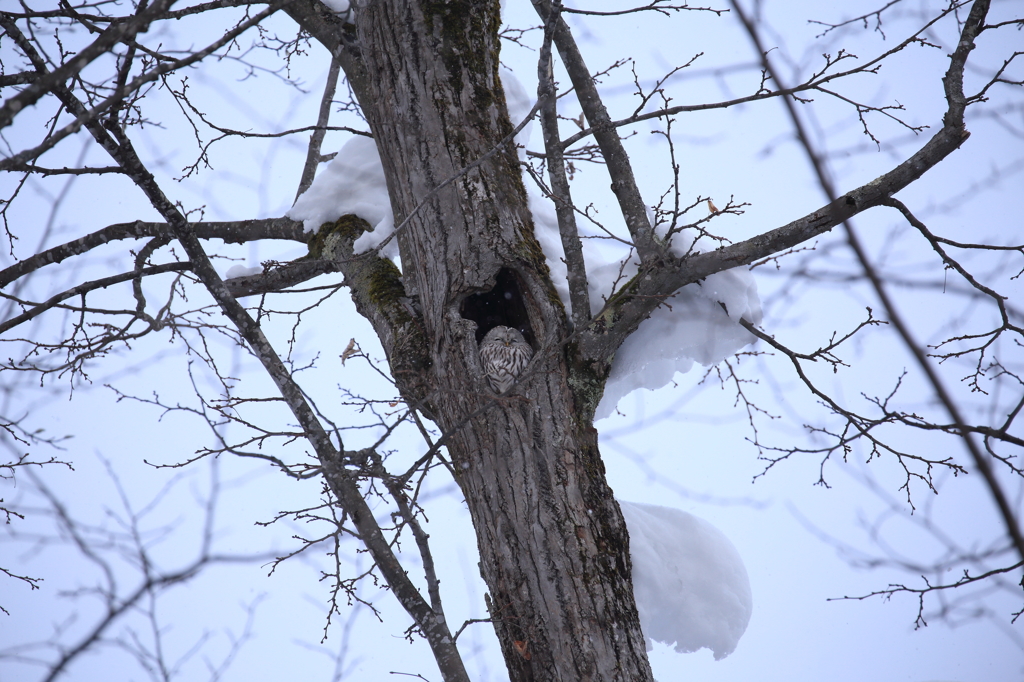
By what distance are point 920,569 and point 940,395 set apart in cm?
212

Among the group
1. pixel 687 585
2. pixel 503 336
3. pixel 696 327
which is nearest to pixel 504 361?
pixel 503 336

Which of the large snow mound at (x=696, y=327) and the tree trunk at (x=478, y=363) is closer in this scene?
the tree trunk at (x=478, y=363)

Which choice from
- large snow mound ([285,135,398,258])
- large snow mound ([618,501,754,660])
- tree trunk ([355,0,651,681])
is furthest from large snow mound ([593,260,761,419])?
large snow mound ([285,135,398,258])

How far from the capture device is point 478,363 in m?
2.64

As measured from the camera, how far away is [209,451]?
2248 mm

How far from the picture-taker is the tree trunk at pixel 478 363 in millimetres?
2250

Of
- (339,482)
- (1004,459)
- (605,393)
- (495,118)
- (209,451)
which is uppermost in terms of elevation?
(495,118)

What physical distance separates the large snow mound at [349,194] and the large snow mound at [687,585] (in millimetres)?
2037

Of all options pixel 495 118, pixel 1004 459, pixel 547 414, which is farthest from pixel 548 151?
pixel 1004 459

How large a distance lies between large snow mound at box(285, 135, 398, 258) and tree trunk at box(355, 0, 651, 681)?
20.6 inches

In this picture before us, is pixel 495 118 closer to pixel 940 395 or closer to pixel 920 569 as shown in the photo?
pixel 920 569

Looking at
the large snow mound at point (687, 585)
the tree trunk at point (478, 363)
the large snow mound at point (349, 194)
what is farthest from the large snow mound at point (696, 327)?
the large snow mound at point (349, 194)

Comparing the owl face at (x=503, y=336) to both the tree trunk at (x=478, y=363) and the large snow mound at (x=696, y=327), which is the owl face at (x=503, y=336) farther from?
the large snow mound at (x=696, y=327)

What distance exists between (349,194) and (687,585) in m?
2.83
